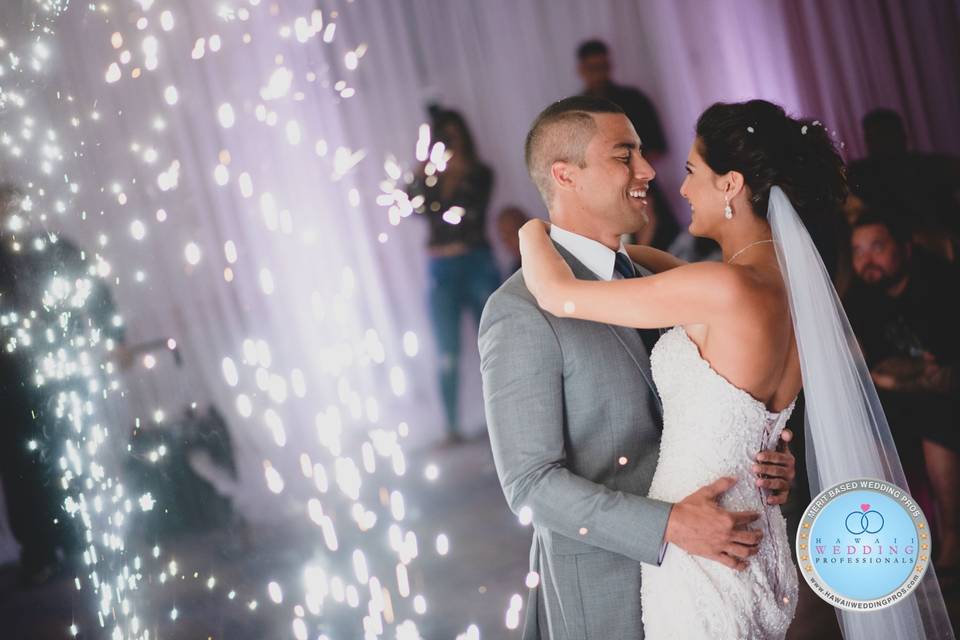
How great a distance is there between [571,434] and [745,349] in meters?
0.37

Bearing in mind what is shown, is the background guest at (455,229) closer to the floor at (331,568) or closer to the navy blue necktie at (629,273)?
the floor at (331,568)

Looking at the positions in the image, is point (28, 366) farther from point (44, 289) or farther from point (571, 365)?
point (571, 365)

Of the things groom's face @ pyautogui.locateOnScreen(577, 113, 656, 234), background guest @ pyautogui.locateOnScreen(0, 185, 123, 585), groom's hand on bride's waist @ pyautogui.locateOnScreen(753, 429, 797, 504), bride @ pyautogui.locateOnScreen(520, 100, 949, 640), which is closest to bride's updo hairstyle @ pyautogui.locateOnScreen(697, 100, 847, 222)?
bride @ pyautogui.locateOnScreen(520, 100, 949, 640)

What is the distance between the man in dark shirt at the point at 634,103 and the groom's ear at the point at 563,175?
2.39 metres

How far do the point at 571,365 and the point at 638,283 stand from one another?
0.67 ft

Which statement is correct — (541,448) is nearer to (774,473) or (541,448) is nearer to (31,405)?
(774,473)

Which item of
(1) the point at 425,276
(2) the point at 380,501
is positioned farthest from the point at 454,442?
(1) the point at 425,276

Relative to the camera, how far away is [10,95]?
7.23 ft

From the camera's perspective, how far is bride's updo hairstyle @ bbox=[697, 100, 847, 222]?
193cm

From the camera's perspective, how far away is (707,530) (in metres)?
1.66

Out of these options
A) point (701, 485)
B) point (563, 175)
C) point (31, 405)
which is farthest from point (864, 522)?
point (31, 405)

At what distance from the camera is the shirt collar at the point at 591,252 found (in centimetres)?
196

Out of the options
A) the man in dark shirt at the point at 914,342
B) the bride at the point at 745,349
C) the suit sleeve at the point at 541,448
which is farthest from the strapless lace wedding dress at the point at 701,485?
the man in dark shirt at the point at 914,342

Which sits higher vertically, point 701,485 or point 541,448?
point 541,448
